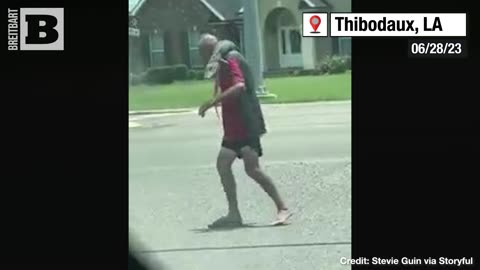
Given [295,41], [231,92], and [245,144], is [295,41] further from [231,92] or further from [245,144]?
[245,144]

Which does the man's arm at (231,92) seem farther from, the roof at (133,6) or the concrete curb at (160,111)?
the roof at (133,6)

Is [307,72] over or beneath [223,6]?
beneath

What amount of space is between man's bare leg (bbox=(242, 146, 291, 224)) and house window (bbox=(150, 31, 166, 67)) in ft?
1.59

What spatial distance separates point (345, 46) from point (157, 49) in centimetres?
74

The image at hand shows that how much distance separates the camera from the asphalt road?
4625mm

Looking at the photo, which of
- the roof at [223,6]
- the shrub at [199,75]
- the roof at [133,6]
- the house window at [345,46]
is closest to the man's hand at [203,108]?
the shrub at [199,75]
